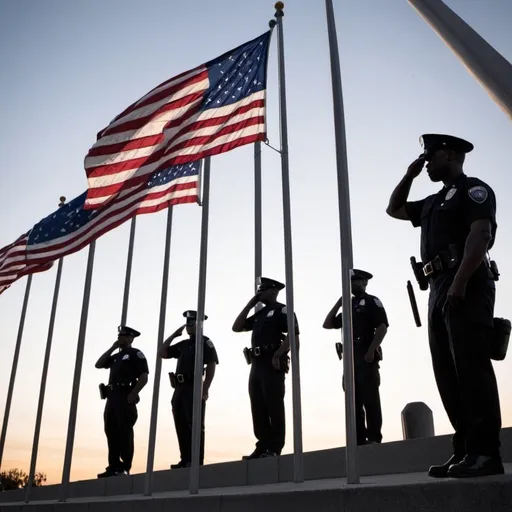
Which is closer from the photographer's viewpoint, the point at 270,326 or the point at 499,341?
the point at 499,341

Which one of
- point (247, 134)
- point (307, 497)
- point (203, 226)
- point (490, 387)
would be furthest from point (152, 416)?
point (490, 387)

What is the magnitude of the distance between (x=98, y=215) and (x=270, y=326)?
2.47 m

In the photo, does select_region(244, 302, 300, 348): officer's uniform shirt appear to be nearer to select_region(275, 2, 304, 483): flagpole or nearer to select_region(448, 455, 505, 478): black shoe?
select_region(275, 2, 304, 483): flagpole

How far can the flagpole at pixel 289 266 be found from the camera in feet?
18.5

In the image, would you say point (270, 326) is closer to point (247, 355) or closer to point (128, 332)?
point (247, 355)

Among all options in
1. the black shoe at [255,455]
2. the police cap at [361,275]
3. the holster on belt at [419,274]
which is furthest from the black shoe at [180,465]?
the holster on belt at [419,274]

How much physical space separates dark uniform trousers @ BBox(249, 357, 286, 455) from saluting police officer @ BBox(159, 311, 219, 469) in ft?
5.22

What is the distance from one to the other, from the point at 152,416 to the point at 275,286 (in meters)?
2.23

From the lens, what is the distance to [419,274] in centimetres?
404

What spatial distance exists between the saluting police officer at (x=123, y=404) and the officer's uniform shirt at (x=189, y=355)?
108 cm

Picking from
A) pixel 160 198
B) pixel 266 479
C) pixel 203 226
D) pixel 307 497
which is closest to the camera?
pixel 307 497

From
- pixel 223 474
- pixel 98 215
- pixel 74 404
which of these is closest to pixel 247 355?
pixel 223 474

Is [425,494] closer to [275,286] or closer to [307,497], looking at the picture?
[307,497]

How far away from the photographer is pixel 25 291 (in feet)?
49.9
